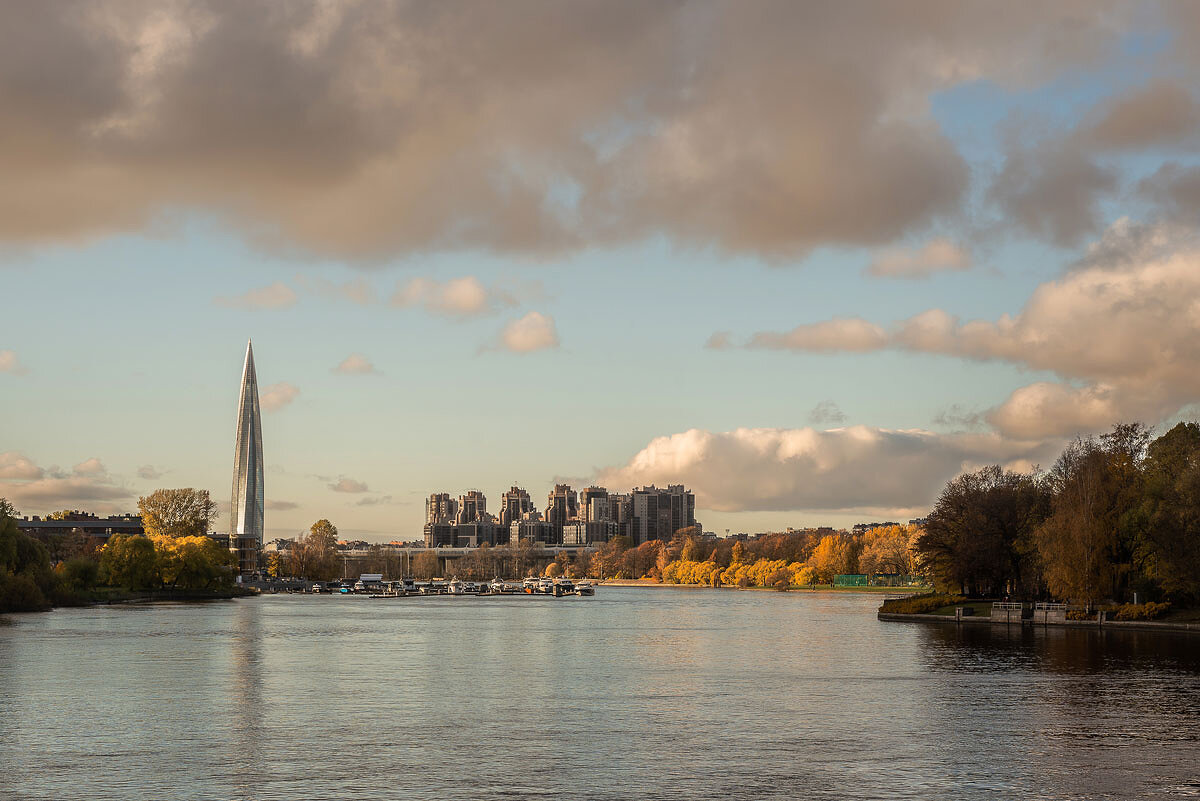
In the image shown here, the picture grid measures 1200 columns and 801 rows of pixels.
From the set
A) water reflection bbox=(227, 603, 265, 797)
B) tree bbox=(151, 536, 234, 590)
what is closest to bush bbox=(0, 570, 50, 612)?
water reflection bbox=(227, 603, 265, 797)

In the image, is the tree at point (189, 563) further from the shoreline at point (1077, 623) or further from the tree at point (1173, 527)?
the tree at point (1173, 527)

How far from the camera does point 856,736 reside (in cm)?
4312

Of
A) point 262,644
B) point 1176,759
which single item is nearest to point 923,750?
point 1176,759

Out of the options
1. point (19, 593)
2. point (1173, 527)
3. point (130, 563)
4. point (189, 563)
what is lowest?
point (19, 593)

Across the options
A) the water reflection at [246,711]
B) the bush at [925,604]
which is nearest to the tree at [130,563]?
the water reflection at [246,711]

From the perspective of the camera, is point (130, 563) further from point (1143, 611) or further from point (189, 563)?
point (1143, 611)

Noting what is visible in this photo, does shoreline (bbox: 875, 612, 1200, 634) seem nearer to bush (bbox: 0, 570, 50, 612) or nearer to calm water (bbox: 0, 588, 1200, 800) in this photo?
calm water (bbox: 0, 588, 1200, 800)

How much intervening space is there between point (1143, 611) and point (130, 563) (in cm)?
13643

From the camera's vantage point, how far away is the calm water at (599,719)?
34594 millimetres

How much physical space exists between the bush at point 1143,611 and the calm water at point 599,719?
7.51m

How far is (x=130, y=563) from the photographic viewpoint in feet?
580

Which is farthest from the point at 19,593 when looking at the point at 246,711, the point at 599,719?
the point at 599,719

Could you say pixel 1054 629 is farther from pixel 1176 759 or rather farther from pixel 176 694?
pixel 176 694

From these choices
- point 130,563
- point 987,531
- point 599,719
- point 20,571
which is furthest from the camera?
point 130,563
